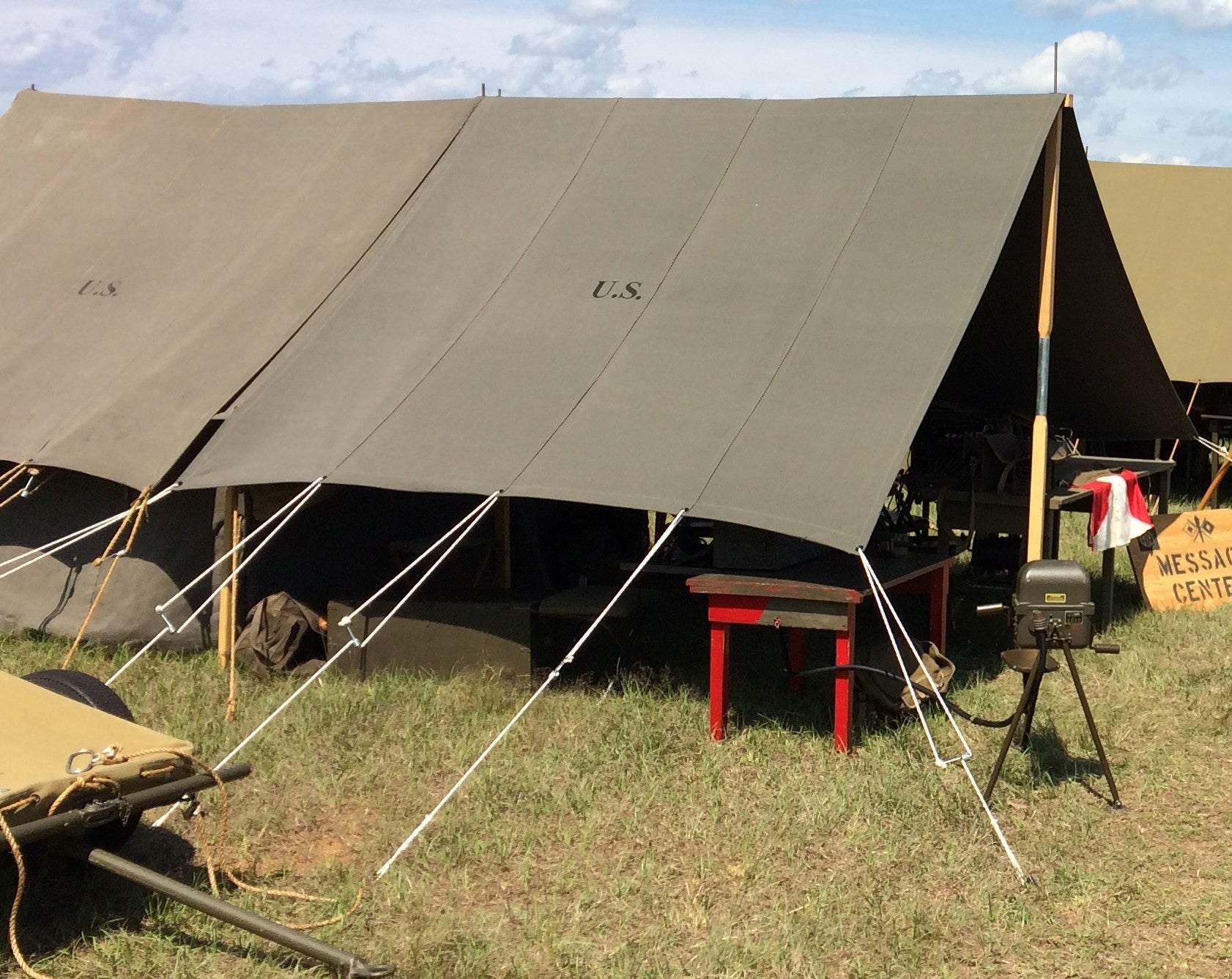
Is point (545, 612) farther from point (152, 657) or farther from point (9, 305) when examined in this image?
point (9, 305)

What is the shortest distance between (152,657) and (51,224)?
3023 mm

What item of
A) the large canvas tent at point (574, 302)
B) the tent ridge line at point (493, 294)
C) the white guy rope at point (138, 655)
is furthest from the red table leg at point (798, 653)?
the white guy rope at point (138, 655)

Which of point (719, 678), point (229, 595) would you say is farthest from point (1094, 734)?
point (229, 595)

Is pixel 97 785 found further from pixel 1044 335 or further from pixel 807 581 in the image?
pixel 1044 335

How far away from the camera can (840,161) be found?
626 centimetres

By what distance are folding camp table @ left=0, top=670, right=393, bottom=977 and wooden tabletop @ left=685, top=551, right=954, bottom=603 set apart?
198 cm

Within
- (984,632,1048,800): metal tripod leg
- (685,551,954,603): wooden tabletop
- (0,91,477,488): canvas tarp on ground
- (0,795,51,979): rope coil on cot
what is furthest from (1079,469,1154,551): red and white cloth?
(0,795,51,979): rope coil on cot

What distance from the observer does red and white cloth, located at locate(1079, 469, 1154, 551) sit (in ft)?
22.8

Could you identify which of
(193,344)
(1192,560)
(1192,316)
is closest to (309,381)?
(193,344)

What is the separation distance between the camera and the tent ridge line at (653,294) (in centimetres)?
565

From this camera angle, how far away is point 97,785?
12.1 ft

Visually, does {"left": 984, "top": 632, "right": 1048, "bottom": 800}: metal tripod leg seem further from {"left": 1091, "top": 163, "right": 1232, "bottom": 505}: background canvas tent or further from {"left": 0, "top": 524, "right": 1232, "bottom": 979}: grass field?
{"left": 1091, "top": 163, "right": 1232, "bottom": 505}: background canvas tent

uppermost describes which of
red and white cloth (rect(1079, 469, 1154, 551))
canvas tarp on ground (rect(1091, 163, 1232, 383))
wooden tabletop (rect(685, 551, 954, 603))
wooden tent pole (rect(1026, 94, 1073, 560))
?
canvas tarp on ground (rect(1091, 163, 1232, 383))

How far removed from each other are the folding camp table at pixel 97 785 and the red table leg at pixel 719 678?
1.98 meters
